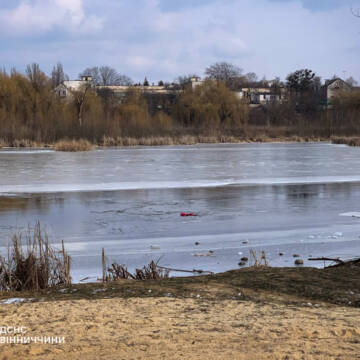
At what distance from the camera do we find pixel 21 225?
10.9 metres

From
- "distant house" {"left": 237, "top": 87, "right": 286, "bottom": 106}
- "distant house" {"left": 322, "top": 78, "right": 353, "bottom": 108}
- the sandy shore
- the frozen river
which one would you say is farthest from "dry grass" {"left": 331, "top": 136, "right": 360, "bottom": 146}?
"distant house" {"left": 237, "top": 87, "right": 286, "bottom": 106}

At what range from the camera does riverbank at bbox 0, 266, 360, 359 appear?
14.3 feet

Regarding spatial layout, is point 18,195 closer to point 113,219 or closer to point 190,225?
point 113,219

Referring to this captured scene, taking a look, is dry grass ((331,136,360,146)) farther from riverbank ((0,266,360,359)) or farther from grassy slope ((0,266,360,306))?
riverbank ((0,266,360,359))

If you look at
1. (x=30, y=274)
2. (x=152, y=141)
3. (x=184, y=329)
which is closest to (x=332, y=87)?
(x=152, y=141)

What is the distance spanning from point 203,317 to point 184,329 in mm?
392

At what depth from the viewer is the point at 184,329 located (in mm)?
4824

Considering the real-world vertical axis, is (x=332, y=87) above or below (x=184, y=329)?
above

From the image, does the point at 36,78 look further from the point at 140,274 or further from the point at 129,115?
the point at 140,274

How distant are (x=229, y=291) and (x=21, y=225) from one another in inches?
230

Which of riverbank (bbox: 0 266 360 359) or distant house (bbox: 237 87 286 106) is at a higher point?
distant house (bbox: 237 87 286 106)

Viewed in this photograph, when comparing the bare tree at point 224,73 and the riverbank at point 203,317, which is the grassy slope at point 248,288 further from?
the bare tree at point 224,73

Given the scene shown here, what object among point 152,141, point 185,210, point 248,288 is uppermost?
point 152,141

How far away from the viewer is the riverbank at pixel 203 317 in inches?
172
